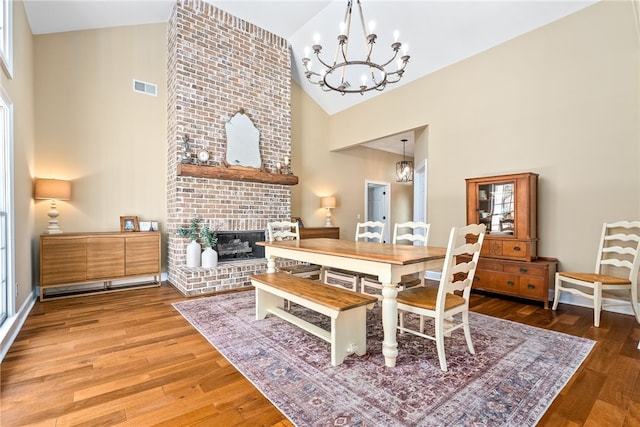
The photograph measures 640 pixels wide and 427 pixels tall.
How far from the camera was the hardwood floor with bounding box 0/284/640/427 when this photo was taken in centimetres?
160

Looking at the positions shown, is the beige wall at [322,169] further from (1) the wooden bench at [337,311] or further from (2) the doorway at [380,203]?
(1) the wooden bench at [337,311]

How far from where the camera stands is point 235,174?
185 inches

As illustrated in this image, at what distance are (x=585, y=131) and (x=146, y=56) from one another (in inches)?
233

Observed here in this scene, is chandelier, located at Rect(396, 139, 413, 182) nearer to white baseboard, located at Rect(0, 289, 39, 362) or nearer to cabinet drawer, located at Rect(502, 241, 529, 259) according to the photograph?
cabinet drawer, located at Rect(502, 241, 529, 259)

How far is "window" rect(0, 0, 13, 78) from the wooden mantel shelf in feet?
6.06

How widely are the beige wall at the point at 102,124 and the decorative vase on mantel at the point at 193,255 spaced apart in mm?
841

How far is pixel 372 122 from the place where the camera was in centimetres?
588

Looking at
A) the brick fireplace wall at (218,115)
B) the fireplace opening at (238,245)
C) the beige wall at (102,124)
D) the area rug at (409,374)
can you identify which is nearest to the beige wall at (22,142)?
the beige wall at (102,124)

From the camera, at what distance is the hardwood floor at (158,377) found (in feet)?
5.26

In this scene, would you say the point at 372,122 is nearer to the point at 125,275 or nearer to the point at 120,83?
the point at 120,83

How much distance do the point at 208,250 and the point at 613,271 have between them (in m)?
4.84

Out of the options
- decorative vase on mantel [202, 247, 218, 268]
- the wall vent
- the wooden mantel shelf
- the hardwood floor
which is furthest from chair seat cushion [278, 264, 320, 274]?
the wall vent

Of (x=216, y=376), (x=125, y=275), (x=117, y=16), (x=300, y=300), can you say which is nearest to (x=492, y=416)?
(x=300, y=300)

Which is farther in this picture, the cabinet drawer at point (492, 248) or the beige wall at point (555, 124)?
the cabinet drawer at point (492, 248)
